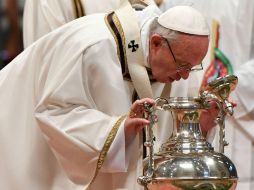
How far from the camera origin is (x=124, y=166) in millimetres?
3697

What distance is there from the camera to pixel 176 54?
3.72 m

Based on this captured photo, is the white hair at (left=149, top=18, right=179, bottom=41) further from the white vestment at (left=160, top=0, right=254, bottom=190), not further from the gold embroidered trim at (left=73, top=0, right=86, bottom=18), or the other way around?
the white vestment at (left=160, top=0, right=254, bottom=190)

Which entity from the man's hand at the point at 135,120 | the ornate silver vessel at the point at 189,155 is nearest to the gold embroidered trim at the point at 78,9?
the man's hand at the point at 135,120

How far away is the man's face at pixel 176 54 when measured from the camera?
3.71m

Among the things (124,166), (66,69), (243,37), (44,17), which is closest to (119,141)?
(124,166)

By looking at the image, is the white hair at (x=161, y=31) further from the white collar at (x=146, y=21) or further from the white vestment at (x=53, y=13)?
the white vestment at (x=53, y=13)

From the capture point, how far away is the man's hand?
135 inches

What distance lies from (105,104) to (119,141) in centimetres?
25

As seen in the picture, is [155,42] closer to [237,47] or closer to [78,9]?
[78,9]

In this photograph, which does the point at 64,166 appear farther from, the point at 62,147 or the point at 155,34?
the point at 155,34

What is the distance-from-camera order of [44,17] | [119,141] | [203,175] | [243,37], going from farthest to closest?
[243,37]
[44,17]
[119,141]
[203,175]

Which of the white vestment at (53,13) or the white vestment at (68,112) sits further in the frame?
the white vestment at (53,13)

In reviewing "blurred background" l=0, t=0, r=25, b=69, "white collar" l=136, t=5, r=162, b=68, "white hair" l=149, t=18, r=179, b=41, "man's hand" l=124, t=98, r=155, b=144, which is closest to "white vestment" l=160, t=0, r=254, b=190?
"blurred background" l=0, t=0, r=25, b=69

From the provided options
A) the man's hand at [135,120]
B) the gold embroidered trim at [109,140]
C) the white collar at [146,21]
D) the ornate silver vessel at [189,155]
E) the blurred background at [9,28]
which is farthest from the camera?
the blurred background at [9,28]
